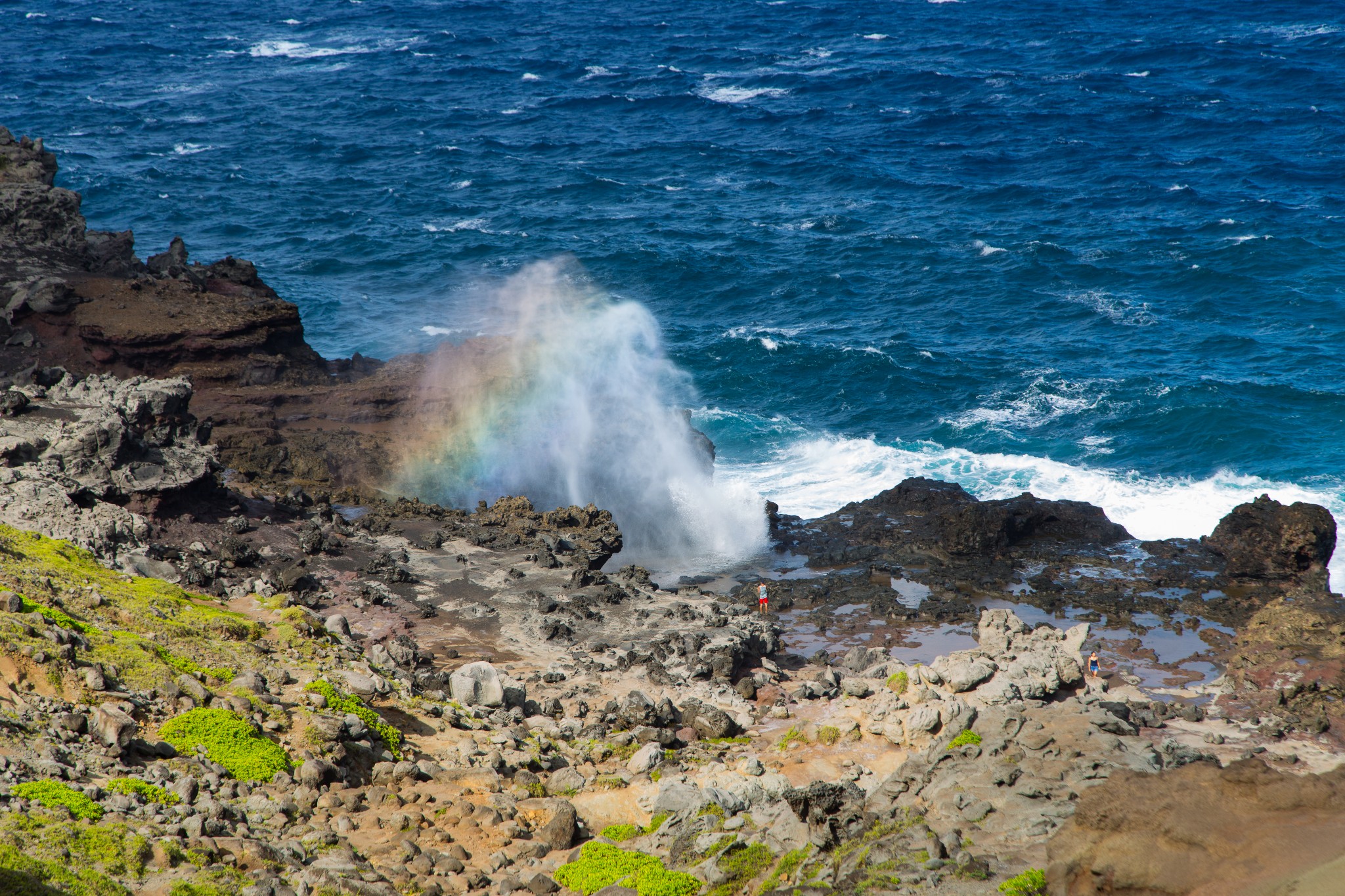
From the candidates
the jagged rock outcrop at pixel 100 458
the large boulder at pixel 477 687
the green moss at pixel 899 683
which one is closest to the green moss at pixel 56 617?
the jagged rock outcrop at pixel 100 458

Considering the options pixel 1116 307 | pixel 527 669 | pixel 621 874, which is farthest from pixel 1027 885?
pixel 1116 307

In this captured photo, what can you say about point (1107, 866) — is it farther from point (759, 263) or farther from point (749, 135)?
point (749, 135)

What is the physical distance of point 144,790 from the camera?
11.8 meters

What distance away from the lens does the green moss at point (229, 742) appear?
13102 mm

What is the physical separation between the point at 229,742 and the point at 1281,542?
24.7 metres

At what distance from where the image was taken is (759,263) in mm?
56375

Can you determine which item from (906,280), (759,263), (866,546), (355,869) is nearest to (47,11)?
(759,263)

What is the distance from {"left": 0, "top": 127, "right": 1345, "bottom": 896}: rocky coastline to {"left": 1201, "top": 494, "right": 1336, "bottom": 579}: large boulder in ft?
0.26

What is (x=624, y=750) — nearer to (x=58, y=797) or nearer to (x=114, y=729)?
(x=114, y=729)

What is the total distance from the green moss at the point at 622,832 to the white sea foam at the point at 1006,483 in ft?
71.4

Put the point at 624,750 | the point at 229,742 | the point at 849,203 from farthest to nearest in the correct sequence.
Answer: the point at 849,203 → the point at 624,750 → the point at 229,742

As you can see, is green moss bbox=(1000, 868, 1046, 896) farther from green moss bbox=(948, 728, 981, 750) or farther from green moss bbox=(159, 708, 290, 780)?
green moss bbox=(159, 708, 290, 780)

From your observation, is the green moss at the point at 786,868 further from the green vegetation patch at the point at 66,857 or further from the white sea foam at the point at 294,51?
the white sea foam at the point at 294,51

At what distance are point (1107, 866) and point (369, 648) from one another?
45.1 ft
